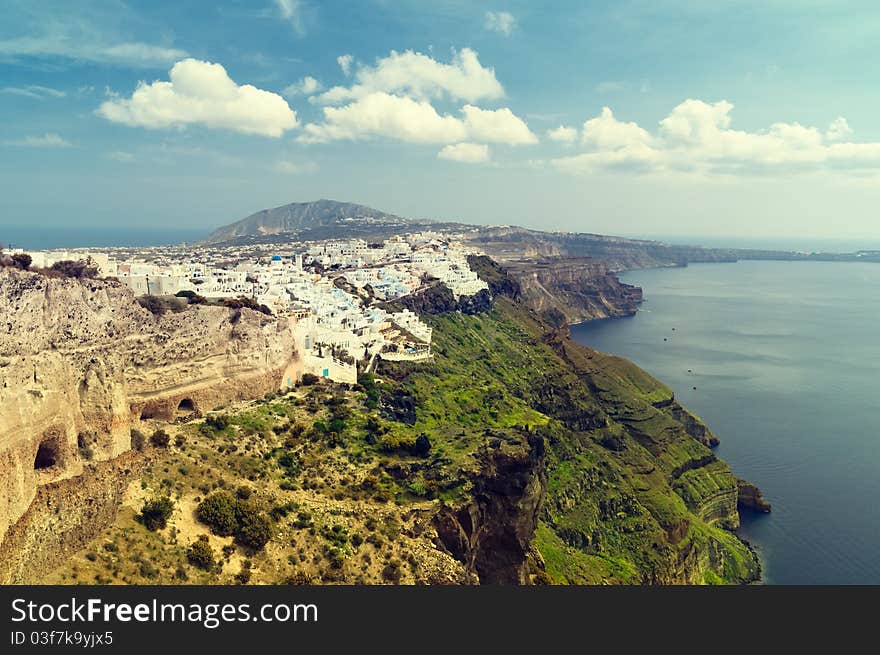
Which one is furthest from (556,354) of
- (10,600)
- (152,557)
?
(10,600)

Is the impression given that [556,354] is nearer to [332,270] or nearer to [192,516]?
[332,270]

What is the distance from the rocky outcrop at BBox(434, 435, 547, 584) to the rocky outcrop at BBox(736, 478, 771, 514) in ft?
113

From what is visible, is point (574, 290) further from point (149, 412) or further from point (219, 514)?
point (219, 514)

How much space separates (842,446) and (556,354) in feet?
112

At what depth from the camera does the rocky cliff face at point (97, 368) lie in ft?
58.7

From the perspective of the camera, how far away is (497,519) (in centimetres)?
3022

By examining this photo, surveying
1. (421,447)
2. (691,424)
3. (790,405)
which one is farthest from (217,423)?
(790,405)

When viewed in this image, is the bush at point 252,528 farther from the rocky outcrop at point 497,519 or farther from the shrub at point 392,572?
the rocky outcrop at point 497,519

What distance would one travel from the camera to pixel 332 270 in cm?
10238

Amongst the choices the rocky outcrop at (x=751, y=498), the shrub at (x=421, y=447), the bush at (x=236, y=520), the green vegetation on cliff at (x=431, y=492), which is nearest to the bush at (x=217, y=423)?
the green vegetation on cliff at (x=431, y=492)

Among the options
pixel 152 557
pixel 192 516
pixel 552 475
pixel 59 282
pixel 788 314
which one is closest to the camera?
pixel 152 557

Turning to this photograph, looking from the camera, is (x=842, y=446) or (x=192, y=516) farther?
(x=842, y=446)

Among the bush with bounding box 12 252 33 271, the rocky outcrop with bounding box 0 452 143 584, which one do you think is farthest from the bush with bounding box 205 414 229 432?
the bush with bounding box 12 252 33 271

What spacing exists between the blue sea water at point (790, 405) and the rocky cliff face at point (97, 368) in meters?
43.7
